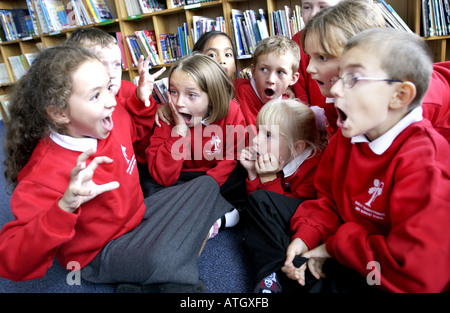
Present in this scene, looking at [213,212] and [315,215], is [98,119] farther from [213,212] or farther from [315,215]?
[315,215]

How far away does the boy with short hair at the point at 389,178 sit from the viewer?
0.74 m

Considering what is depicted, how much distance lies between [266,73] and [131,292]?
137 cm

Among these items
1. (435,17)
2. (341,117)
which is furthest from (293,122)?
(435,17)

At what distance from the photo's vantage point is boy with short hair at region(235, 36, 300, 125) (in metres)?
1.81

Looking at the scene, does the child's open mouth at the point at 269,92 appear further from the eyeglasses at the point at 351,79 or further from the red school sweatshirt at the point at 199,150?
the eyeglasses at the point at 351,79

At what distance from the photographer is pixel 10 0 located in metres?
4.52

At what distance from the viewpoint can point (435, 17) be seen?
2.29 m

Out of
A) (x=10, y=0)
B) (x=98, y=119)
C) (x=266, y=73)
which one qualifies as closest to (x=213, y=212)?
(x=98, y=119)

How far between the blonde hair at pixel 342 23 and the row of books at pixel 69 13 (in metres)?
3.15

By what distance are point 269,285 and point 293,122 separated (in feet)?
2.22

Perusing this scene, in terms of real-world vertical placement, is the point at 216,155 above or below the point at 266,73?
below

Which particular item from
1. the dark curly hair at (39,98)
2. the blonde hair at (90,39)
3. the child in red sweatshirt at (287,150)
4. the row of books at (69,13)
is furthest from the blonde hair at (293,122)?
the row of books at (69,13)

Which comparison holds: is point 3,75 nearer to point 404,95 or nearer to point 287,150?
point 287,150

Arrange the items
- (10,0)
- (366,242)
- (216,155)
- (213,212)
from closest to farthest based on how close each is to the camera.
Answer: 1. (366,242)
2. (213,212)
3. (216,155)
4. (10,0)
